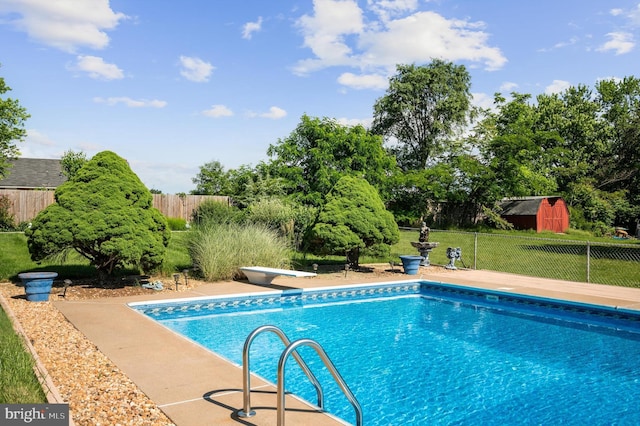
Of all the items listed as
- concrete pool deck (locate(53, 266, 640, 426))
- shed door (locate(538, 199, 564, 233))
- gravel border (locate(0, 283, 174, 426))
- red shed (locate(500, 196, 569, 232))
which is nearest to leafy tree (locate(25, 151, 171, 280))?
concrete pool deck (locate(53, 266, 640, 426))

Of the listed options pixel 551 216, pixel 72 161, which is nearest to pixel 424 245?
pixel 551 216

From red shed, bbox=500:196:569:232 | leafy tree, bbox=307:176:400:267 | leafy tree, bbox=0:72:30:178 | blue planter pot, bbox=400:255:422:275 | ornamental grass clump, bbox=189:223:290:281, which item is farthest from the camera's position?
red shed, bbox=500:196:569:232

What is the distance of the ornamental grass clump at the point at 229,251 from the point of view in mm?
11555

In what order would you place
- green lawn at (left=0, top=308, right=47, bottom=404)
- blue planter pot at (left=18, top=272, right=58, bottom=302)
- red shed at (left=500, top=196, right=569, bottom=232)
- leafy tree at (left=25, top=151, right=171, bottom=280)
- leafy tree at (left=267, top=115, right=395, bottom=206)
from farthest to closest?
red shed at (left=500, top=196, right=569, bottom=232) < leafy tree at (left=267, top=115, right=395, bottom=206) < leafy tree at (left=25, top=151, right=171, bottom=280) < blue planter pot at (left=18, top=272, right=58, bottom=302) < green lawn at (left=0, top=308, right=47, bottom=404)

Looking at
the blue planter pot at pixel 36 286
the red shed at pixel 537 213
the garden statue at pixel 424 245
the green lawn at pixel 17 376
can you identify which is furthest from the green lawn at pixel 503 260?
the red shed at pixel 537 213

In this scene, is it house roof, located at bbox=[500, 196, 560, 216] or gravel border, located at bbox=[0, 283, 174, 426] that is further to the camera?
house roof, located at bbox=[500, 196, 560, 216]

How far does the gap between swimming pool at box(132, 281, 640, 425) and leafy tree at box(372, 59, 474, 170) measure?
3077 centimetres

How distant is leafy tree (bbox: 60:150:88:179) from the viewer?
96.1ft

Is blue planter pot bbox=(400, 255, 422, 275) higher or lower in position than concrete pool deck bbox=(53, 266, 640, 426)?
higher

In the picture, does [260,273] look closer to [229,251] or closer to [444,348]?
[229,251]

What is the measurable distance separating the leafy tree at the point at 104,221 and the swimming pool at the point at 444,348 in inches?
54.8

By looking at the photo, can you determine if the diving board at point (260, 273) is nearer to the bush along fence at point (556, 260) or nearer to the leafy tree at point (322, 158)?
the bush along fence at point (556, 260)

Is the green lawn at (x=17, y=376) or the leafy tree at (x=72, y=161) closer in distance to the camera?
the green lawn at (x=17, y=376)

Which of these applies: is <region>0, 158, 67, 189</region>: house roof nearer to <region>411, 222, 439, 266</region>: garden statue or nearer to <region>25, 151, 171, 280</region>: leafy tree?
<region>25, 151, 171, 280</region>: leafy tree
